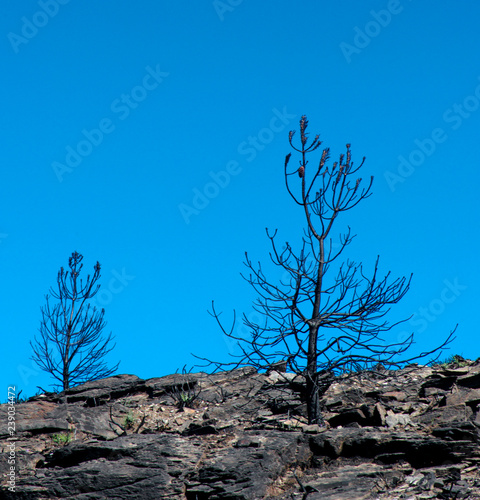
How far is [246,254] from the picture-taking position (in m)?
10.9

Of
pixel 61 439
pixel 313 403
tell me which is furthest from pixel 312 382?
pixel 61 439

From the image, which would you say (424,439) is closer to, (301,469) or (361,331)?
(301,469)

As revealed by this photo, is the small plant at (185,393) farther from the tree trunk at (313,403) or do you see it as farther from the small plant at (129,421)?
the tree trunk at (313,403)

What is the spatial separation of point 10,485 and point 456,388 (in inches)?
306

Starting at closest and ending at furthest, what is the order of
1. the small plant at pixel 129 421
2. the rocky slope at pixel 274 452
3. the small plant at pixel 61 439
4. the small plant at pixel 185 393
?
1. the rocky slope at pixel 274 452
2. the small plant at pixel 61 439
3. the small plant at pixel 129 421
4. the small plant at pixel 185 393

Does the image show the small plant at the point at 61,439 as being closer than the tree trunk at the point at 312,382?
No

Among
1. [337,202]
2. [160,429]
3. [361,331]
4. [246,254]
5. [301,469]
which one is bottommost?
[301,469]

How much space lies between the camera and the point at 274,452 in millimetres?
8602

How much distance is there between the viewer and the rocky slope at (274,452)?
796cm

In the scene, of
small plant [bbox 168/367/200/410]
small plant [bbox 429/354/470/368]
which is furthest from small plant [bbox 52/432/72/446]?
small plant [bbox 429/354/470/368]

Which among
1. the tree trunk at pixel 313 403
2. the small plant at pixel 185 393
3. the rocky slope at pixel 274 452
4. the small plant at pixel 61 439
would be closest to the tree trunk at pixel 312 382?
the tree trunk at pixel 313 403

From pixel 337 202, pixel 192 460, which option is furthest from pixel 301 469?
pixel 337 202

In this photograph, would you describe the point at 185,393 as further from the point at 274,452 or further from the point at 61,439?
the point at 274,452

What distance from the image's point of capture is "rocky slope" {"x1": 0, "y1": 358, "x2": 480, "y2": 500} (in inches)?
313
